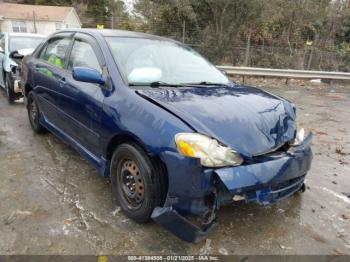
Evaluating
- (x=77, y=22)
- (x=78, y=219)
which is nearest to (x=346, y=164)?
(x=78, y=219)

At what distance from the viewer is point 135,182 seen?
9.69 feet

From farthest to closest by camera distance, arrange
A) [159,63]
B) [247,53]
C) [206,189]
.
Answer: [247,53] → [159,63] → [206,189]

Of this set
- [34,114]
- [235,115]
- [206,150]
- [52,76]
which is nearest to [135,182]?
[206,150]

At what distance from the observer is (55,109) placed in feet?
13.9

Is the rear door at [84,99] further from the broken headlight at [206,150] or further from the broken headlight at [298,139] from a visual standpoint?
the broken headlight at [298,139]

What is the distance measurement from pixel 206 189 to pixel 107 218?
1130 millimetres

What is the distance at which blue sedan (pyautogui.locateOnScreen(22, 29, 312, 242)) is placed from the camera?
8.36 ft

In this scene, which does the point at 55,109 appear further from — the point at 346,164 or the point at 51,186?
the point at 346,164

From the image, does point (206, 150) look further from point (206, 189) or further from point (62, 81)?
point (62, 81)

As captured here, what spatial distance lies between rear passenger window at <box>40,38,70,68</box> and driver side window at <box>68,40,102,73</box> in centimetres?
25

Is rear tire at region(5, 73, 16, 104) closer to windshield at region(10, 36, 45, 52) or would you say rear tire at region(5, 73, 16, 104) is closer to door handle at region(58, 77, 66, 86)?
windshield at region(10, 36, 45, 52)

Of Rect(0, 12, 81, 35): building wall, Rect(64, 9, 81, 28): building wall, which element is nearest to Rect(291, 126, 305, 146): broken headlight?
Rect(0, 12, 81, 35): building wall

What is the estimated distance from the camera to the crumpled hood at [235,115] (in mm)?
2662

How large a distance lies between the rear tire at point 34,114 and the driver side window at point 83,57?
1.33m
